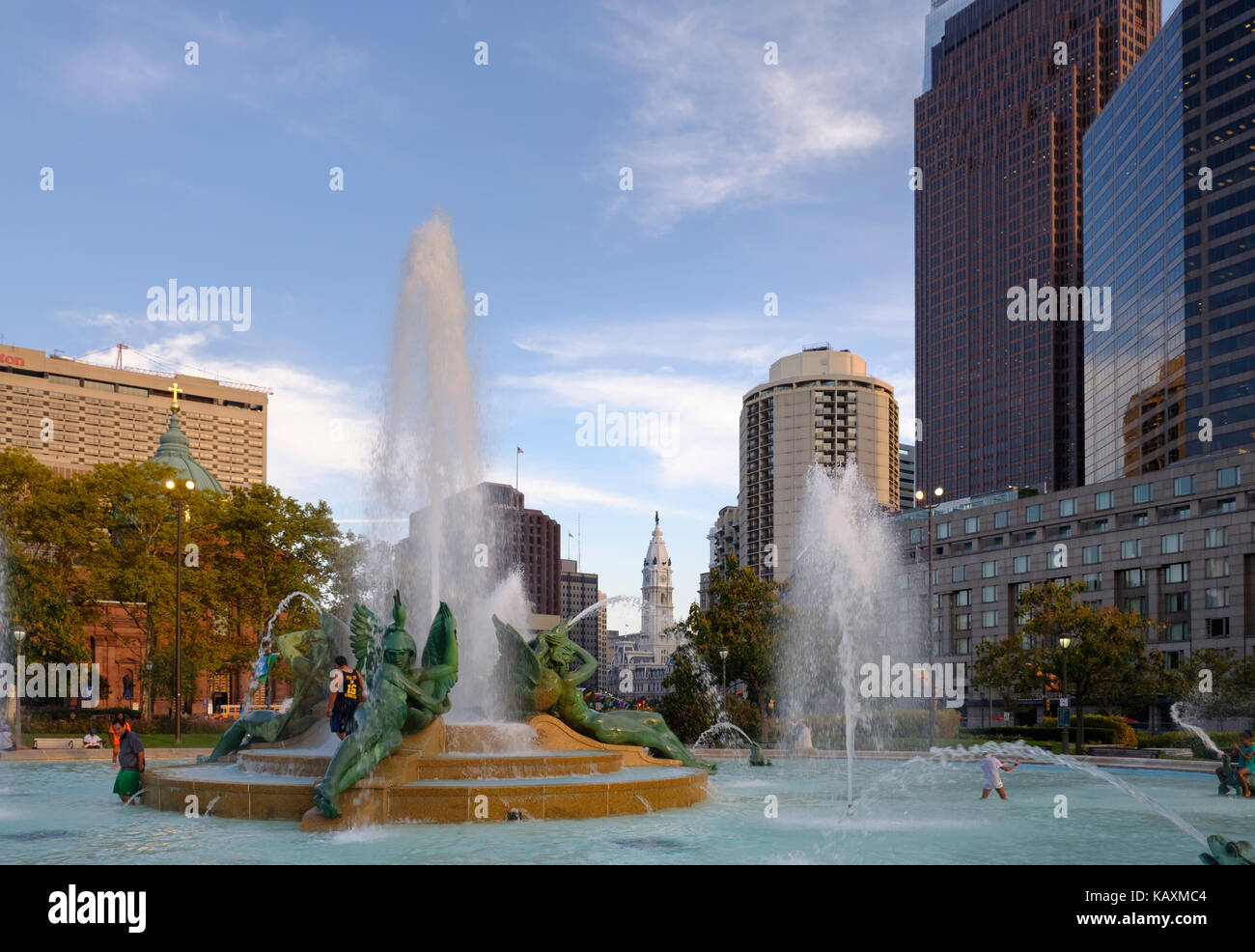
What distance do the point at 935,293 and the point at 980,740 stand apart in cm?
15858

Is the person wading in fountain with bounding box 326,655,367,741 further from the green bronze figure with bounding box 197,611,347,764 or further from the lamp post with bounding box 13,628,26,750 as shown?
the lamp post with bounding box 13,628,26,750

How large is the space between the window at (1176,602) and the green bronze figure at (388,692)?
7841 cm

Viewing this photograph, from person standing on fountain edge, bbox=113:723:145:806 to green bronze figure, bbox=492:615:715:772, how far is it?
6.77 m

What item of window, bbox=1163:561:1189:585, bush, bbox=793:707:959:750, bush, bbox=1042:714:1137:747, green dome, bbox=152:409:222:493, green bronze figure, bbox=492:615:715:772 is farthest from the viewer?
green dome, bbox=152:409:222:493

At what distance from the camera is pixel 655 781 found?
19.1 metres

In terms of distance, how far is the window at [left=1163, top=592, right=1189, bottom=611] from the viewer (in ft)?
274

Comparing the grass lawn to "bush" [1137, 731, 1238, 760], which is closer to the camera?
"bush" [1137, 731, 1238, 760]

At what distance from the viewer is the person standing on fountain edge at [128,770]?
65.4ft

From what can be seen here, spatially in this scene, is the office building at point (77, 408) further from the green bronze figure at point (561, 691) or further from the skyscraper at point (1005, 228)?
A: the green bronze figure at point (561, 691)

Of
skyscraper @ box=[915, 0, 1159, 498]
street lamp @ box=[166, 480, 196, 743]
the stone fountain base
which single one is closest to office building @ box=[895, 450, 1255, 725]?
street lamp @ box=[166, 480, 196, 743]

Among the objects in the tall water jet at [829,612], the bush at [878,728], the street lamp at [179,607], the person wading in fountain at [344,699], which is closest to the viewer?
the person wading in fountain at [344,699]

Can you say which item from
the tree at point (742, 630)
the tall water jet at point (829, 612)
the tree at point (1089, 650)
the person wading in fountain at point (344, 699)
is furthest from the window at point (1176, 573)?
the person wading in fountain at point (344, 699)

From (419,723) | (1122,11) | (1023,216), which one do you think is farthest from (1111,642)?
(1122,11)

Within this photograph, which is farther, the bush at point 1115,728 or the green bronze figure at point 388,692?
the bush at point 1115,728
